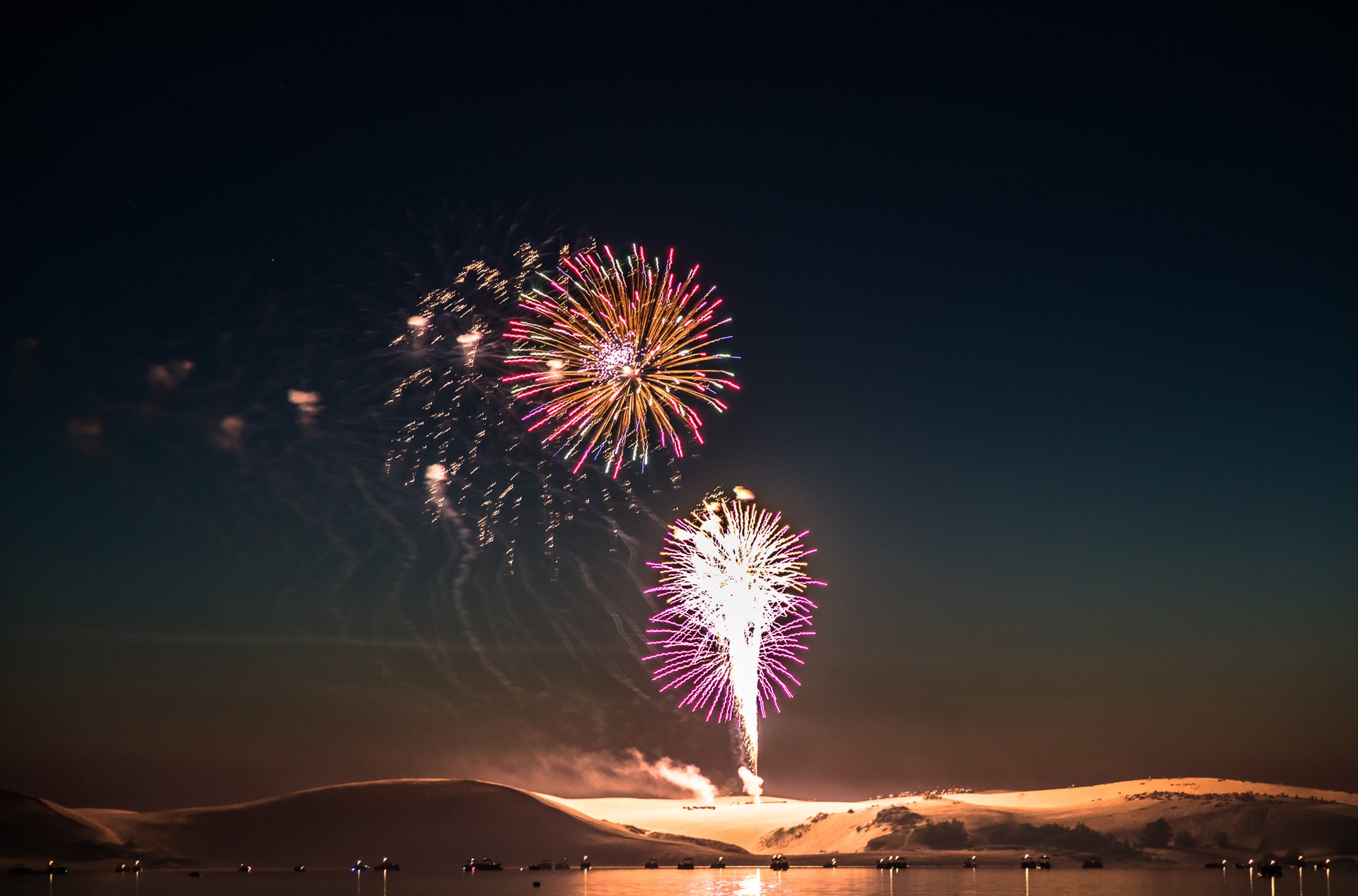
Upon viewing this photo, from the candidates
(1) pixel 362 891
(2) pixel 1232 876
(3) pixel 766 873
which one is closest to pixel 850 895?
(1) pixel 362 891

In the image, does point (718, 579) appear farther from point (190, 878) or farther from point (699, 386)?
point (190, 878)

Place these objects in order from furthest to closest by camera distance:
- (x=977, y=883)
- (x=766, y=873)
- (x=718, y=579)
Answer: (x=766, y=873) < (x=977, y=883) < (x=718, y=579)

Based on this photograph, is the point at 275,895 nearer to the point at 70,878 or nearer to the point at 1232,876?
the point at 70,878

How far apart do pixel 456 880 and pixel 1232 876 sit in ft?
377

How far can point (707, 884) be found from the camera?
5566 inches

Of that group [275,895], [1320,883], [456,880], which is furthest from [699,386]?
[1320,883]

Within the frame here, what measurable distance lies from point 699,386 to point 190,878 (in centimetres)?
14573

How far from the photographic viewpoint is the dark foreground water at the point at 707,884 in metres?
129

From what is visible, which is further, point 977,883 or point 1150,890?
point 977,883

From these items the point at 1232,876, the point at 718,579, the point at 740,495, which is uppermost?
the point at 740,495

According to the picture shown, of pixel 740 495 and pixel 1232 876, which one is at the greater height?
pixel 740 495

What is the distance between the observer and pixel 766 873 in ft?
604

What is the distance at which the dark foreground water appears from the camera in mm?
128750

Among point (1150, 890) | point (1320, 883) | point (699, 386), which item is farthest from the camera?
point (1320, 883)
